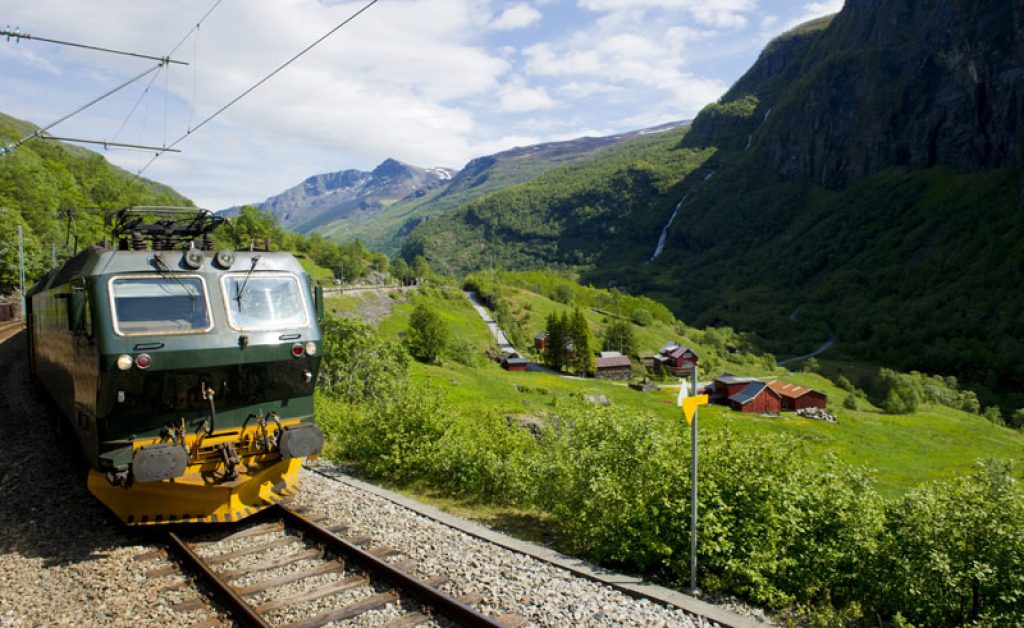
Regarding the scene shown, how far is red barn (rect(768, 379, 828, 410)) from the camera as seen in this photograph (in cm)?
8144

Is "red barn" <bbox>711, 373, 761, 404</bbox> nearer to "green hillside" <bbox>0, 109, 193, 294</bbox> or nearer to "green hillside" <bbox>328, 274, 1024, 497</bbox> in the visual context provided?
"green hillside" <bbox>328, 274, 1024, 497</bbox>

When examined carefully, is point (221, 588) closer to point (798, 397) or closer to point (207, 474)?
point (207, 474)

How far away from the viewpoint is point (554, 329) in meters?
101

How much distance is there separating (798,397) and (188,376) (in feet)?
277

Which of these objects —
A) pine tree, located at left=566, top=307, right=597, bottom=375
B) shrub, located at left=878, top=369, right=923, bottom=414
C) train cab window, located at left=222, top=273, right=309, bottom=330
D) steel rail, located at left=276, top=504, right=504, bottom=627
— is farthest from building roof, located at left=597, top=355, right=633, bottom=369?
steel rail, located at left=276, top=504, right=504, bottom=627

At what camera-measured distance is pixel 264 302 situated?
1075cm

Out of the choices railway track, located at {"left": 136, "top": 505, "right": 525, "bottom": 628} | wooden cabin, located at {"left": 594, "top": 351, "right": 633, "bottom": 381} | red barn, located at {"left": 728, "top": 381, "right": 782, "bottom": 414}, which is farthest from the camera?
wooden cabin, located at {"left": 594, "top": 351, "right": 633, "bottom": 381}

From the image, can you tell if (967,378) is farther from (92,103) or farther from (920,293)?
(92,103)

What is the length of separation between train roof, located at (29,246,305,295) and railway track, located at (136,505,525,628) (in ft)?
14.1

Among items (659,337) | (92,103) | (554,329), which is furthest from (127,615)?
(659,337)

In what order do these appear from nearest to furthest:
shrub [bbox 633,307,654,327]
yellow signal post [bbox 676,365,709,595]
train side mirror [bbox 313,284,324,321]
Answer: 1. yellow signal post [bbox 676,365,709,595]
2. train side mirror [bbox 313,284,324,321]
3. shrub [bbox 633,307,654,327]

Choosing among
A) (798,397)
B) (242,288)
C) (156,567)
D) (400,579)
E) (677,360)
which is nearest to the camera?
(400,579)

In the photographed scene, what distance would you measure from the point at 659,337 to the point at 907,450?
74047mm

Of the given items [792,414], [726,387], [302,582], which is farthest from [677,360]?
[302,582]
